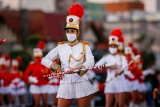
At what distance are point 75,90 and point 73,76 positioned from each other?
0.96 feet

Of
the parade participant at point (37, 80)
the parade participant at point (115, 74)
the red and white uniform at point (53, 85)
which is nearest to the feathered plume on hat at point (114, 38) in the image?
the parade participant at point (115, 74)

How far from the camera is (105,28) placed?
315 feet

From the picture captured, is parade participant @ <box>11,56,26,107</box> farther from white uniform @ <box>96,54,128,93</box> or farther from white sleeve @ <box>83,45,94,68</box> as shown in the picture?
white sleeve @ <box>83,45,94,68</box>

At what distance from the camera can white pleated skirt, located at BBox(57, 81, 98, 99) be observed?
50.3 ft

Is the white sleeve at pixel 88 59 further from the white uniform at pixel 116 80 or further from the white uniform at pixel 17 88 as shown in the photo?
the white uniform at pixel 17 88

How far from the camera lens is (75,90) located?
15.4 meters

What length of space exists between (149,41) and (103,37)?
24.4 feet

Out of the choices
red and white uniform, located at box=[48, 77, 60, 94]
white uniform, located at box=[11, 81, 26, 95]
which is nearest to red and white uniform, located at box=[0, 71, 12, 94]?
white uniform, located at box=[11, 81, 26, 95]

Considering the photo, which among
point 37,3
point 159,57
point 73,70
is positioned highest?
point 37,3

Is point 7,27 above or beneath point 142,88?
above

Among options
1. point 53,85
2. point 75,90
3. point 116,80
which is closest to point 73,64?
point 75,90

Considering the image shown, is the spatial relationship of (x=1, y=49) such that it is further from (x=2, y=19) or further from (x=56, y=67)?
(x=56, y=67)

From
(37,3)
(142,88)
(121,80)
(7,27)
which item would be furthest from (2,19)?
(121,80)

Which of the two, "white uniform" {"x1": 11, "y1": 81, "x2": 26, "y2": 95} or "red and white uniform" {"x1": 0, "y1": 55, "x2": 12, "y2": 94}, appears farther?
"white uniform" {"x1": 11, "y1": 81, "x2": 26, "y2": 95}
